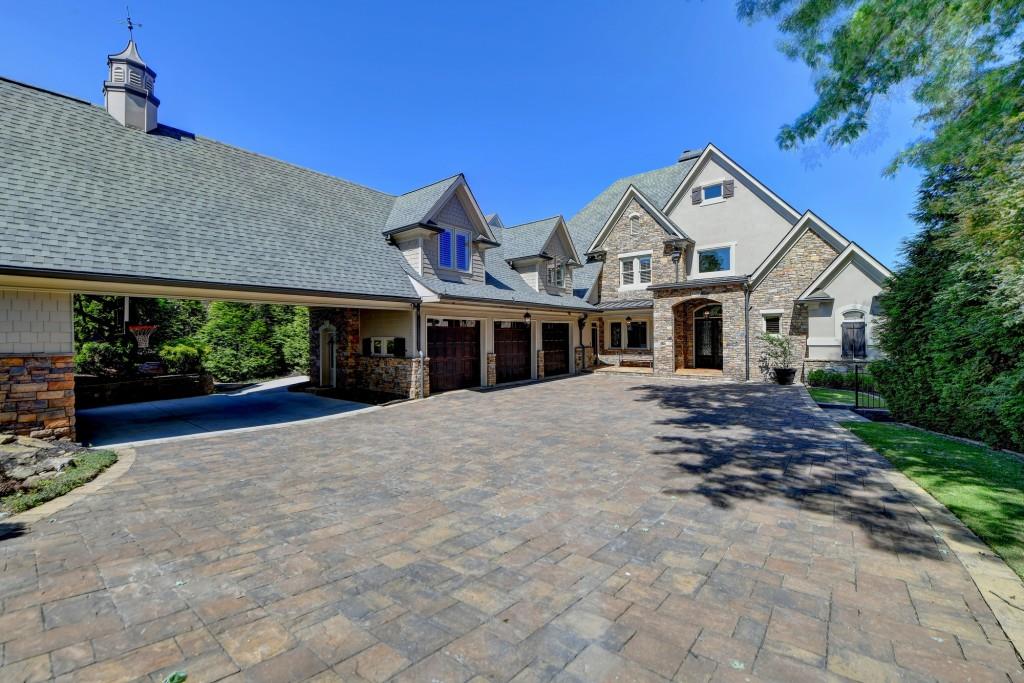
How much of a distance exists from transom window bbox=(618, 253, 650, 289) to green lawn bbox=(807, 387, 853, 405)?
978 centimetres

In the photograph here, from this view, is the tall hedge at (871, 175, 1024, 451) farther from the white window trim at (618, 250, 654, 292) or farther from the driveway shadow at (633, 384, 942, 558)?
the white window trim at (618, 250, 654, 292)

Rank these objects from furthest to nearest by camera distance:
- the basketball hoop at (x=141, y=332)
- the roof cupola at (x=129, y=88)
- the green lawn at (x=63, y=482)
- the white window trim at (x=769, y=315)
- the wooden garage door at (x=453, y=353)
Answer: the white window trim at (x=769, y=315)
the basketball hoop at (x=141, y=332)
the wooden garage door at (x=453, y=353)
the roof cupola at (x=129, y=88)
the green lawn at (x=63, y=482)

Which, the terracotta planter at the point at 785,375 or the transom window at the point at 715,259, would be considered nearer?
the terracotta planter at the point at 785,375

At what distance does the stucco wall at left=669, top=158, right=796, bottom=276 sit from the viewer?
20.5 meters

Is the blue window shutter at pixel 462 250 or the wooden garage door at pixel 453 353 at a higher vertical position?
the blue window shutter at pixel 462 250

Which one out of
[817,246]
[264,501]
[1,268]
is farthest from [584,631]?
[817,246]

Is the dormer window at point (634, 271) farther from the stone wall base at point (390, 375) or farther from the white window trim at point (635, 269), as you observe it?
the stone wall base at point (390, 375)

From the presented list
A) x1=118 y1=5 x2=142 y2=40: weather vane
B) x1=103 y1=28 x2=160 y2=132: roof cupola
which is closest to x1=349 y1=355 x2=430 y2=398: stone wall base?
x1=103 y1=28 x2=160 y2=132: roof cupola

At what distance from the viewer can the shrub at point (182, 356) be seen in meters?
15.7

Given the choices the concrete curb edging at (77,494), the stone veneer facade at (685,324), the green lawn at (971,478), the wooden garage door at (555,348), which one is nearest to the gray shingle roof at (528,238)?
the wooden garage door at (555,348)

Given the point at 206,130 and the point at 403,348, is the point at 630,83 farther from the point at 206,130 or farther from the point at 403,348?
the point at 206,130

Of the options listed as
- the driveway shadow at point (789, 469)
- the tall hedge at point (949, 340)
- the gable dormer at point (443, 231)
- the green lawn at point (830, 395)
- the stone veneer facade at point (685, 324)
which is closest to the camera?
the driveway shadow at point (789, 469)

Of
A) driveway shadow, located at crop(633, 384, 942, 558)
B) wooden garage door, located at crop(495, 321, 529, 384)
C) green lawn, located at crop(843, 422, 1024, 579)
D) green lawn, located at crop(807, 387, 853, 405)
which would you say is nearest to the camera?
green lawn, located at crop(843, 422, 1024, 579)

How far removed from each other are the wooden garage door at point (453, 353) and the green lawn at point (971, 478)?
37.3 feet
